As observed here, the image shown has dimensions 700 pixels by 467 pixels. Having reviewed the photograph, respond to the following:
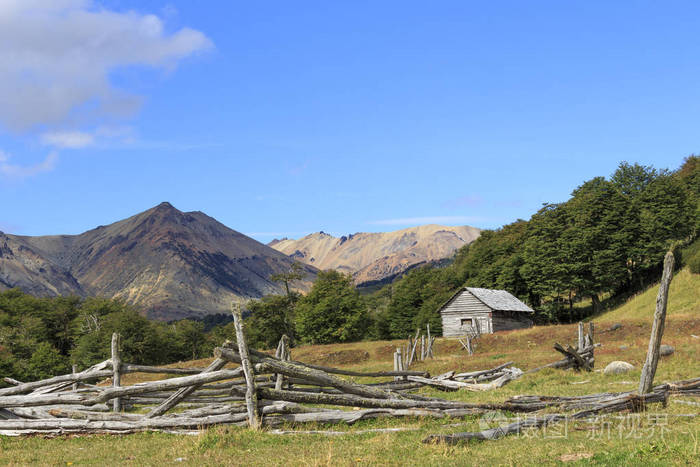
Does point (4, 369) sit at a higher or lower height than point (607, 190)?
lower

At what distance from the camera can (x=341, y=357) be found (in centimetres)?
5031

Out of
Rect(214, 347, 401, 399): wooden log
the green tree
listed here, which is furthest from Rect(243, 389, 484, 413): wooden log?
the green tree

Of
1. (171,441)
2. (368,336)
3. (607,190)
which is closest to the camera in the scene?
(171,441)

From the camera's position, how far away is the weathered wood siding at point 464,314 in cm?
5997

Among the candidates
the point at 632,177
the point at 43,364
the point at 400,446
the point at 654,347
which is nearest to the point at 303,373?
the point at 400,446

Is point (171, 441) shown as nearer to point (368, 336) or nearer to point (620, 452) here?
point (620, 452)

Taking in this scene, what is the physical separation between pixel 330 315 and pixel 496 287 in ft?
82.2

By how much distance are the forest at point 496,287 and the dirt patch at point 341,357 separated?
28132mm

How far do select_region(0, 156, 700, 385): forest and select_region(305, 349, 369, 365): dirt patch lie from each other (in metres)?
28.1

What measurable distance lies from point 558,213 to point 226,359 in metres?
71.8

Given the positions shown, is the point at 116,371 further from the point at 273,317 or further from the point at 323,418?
the point at 273,317

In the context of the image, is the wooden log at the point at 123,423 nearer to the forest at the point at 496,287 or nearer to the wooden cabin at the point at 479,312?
the wooden cabin at the point at 479,312

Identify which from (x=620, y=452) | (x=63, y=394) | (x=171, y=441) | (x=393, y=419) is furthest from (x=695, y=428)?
(x=63, y=394)

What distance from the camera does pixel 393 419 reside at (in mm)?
12109
